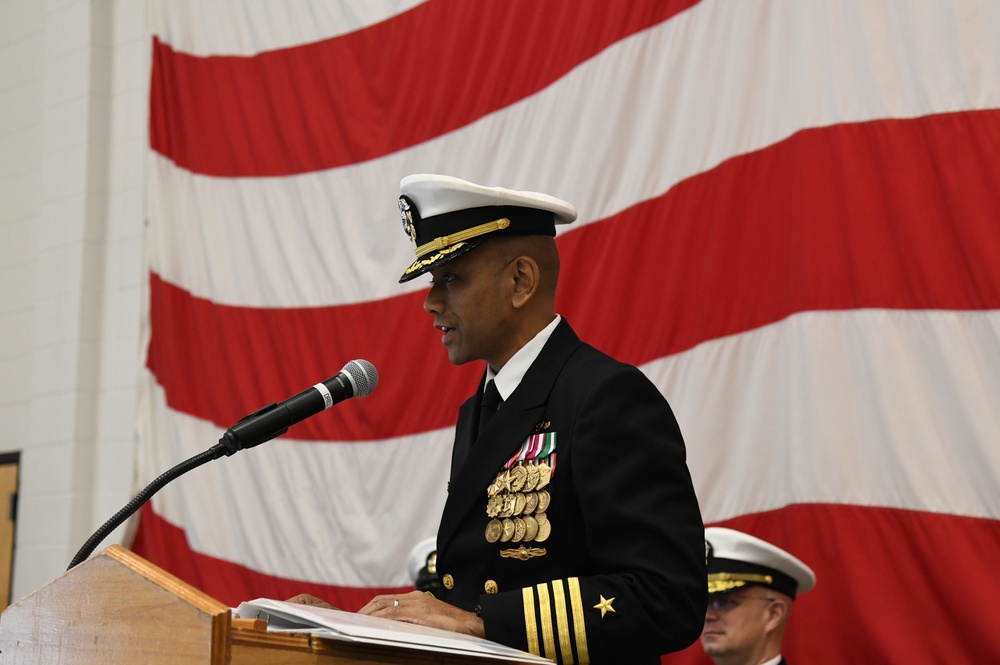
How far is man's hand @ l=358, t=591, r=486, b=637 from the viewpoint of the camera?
4.04 feet

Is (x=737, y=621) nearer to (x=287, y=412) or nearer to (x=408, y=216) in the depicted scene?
(x=408, y=216)

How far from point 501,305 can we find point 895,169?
3.64 feet

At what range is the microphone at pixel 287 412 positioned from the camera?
4.46 feet

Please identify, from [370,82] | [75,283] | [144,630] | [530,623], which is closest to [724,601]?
[530,623]

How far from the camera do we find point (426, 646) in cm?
102

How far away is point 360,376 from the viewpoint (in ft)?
4.88

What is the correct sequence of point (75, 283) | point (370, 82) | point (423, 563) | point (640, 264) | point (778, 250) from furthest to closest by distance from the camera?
point (75, 283)
point (370, 82)
point (423, 563)
point (640, 264)
point (778, 250)

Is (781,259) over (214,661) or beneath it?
over

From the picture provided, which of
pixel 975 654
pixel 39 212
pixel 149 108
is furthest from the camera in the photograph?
pixel 39 212

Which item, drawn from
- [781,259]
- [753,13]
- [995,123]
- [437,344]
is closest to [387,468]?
[437,344]

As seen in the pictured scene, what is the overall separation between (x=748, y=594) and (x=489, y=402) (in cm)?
98

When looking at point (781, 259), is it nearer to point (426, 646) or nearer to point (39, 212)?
point (426, 646)

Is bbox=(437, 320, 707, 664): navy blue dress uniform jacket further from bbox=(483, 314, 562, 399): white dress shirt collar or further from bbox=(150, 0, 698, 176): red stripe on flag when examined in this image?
bbox=(150, 0, 698, 176): red stripe on flag

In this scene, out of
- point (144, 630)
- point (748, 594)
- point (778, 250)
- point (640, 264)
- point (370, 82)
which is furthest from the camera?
point (370, 82)
